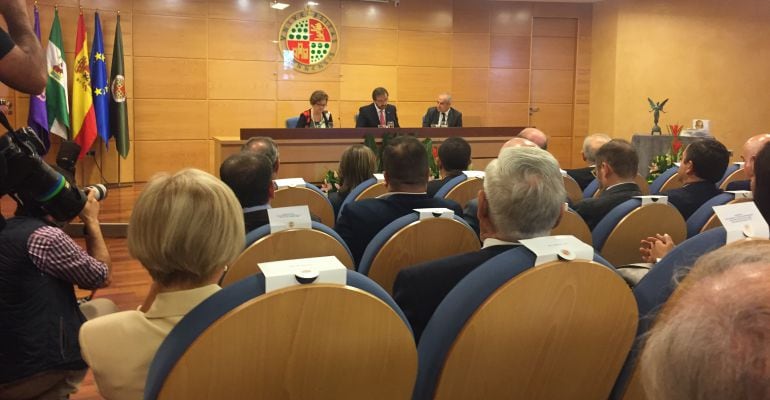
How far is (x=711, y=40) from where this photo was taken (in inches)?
411

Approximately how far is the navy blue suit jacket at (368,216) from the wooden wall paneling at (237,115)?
7816mm

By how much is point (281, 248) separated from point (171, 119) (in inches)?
339

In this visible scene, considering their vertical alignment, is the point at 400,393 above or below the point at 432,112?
below

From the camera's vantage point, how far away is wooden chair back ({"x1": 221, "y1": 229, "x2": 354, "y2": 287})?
6.35 ft

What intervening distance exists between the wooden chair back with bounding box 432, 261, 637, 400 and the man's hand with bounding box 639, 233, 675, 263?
0.94 meters

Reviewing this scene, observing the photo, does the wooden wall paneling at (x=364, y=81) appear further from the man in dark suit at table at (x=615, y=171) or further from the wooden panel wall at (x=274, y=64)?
the man in dark suit at table at (x=615, y=171)

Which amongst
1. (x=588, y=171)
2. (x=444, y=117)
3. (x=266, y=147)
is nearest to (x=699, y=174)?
(x=588, y=171)

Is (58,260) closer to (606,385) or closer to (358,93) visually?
(606,385)

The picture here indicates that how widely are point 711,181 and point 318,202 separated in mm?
2059

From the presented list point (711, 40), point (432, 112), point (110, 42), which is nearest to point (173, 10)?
point (110, 42)

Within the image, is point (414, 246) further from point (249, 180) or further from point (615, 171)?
point (615, 171)

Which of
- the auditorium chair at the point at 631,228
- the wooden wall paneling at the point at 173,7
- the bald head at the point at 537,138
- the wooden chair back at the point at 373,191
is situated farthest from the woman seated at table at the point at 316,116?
the auditorium chair at the point at 631,228

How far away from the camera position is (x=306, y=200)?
12.0 feet

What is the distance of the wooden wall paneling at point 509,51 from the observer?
38.5 ft
